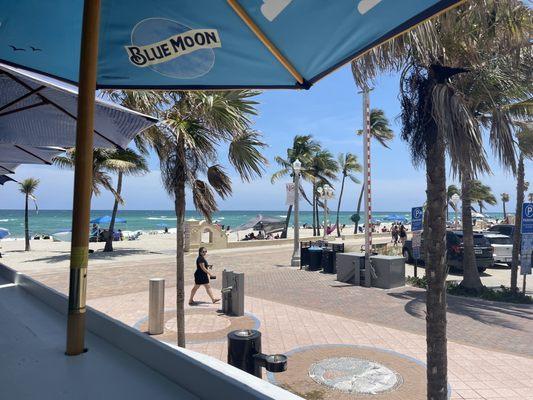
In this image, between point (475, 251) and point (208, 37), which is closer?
point (208, 37)

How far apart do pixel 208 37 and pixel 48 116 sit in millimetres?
2955

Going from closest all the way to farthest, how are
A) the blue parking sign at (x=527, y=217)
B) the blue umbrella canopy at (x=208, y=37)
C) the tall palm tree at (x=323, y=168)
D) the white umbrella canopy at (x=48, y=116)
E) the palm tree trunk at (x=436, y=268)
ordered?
the blue umbrella canopy at (x=208, y=37) → the white umbrella canopy at (x=48, y=116) → the palm tree trunk at (x=436, y=268) → the blue parking sign at (x=527, y=217) → the tall palm tree at (x=323, y=168)

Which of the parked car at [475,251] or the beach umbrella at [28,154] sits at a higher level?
the beach umbrella at [28,154]

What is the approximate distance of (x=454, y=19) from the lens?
4.70 meters

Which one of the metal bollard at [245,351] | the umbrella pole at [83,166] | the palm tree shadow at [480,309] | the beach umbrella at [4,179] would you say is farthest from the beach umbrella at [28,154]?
the palm tree shadow at [480,309]

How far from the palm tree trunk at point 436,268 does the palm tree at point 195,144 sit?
2523mm

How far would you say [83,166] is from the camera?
2281 mm

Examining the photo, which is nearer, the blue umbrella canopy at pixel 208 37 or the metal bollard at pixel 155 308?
the blue umbrella canopy at pixel 208 37

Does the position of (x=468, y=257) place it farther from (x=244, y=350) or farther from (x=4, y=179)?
(x=4, y=179)

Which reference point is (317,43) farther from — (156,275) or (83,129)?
(156,275)

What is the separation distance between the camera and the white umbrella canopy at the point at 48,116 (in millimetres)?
3871

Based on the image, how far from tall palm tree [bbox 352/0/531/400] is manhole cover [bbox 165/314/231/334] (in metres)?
4.74

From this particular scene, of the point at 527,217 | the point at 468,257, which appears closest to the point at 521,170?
the point at 527,217

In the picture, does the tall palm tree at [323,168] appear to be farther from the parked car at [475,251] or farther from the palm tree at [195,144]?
the palm tree at [195,144]
